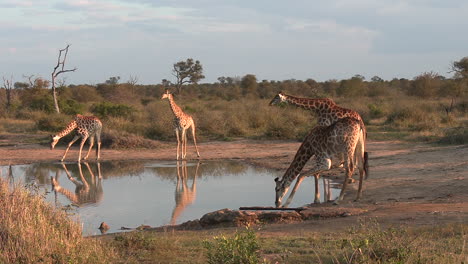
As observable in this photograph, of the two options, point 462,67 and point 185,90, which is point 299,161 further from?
point 185,90

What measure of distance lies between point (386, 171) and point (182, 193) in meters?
5.14

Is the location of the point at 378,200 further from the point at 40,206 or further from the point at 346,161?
the point at 40,206

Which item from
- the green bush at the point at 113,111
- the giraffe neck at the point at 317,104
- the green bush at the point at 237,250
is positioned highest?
the giraffe neck at the point at 317,104

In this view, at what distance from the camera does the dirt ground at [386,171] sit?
905cm

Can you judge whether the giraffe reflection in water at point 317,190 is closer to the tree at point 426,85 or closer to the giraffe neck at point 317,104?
the giraffe neck at point 317,104

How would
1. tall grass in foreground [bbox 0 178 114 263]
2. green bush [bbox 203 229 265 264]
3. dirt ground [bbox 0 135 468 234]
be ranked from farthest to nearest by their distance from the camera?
1. dirt ground [bbox 0 135 468 234]
2. tall grass in foreground [bbox 0 178 114 263]
3. green bush [bbox 203 229 265 264]

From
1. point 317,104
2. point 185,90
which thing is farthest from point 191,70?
point 317,104

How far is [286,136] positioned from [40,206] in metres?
15.3

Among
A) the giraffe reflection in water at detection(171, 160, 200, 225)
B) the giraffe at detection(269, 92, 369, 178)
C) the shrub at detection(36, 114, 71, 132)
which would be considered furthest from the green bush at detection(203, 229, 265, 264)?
the shrub at detection(36, 114, 71, 132)

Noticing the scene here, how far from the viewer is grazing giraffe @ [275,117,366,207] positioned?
11219mm

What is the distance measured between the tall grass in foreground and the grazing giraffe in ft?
16.4

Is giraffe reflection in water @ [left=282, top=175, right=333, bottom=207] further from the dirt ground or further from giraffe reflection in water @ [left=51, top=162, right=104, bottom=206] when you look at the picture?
giraffe reflection in water @ [left=51, top=162, right=104, bottom=206]

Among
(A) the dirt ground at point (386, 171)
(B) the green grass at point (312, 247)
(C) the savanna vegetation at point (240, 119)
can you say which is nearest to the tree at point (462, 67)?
(C) the savanna vegetation at point (240, 119)

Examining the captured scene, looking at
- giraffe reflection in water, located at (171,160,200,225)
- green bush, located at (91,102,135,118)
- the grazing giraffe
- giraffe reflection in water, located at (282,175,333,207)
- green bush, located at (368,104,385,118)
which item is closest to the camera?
giraffe reflection in water, located at (282,175,333,207)
